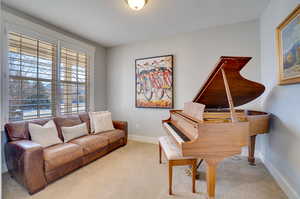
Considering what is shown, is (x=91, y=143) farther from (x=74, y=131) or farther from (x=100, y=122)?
(x=100, y=122)

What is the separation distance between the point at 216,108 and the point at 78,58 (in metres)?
3.44

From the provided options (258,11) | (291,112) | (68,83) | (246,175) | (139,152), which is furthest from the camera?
(68,83)

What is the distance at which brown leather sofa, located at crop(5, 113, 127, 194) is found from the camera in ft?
6.01

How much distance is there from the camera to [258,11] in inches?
103

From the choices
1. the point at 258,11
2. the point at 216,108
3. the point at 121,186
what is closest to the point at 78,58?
the point at 121,186

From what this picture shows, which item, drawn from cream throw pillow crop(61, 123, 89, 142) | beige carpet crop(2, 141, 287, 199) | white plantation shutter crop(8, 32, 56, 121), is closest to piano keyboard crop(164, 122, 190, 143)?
beige carpet crop(2, 141, 287, 199)

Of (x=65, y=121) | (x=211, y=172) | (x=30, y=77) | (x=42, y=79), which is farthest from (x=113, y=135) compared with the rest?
(x=211, y=172)

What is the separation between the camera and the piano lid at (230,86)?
1.58m

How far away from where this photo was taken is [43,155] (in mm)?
1974

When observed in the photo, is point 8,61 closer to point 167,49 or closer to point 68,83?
point 68,83

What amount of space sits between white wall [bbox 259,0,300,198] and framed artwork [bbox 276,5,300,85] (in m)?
0.13

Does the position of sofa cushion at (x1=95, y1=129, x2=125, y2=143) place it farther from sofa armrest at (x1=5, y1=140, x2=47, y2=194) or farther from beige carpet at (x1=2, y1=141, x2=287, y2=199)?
sofa armrest at (x1=5, y1=140, x2=47, y2=194)

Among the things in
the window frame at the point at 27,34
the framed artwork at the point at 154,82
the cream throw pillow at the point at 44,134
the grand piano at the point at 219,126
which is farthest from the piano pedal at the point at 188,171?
the window frame at the point at 27,34

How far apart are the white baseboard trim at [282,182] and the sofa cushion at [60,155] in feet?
9.75
